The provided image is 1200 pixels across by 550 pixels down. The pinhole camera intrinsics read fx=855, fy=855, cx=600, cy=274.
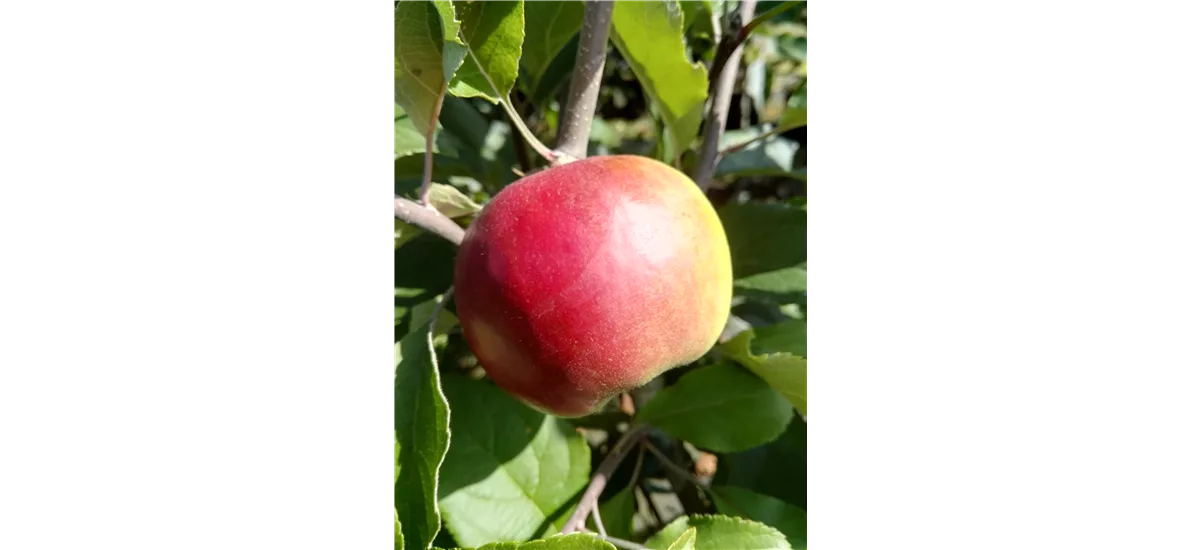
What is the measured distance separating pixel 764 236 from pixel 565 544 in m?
0.40

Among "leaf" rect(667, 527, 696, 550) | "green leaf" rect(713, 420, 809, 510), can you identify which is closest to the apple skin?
"leaf" rect(667, 527, 696, 550)

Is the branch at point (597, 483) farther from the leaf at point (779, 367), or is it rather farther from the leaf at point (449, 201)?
the leaf at point (449, 201)

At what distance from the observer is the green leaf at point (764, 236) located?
789 mm

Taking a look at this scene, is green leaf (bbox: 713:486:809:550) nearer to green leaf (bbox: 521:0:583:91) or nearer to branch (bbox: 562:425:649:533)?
branch (bbox: 562:425:649:533)

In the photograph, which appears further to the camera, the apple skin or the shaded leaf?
the shaded leaf

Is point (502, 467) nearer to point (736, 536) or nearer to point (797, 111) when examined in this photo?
point (736, 536)

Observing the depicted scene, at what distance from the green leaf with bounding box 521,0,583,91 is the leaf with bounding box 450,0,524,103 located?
0.15m

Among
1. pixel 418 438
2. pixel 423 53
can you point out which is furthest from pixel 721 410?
pixel 423 53

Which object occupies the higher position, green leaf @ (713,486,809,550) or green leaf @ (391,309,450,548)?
green leaf @ (391,309,450,548)

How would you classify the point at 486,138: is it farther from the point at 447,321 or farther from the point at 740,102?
the point at 740,102

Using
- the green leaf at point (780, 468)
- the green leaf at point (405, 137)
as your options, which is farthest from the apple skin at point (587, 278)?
the green leaf at point (780, 468)

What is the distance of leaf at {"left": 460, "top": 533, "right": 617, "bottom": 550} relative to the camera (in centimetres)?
49

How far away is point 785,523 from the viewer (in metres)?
0.74

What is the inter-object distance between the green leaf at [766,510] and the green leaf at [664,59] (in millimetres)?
333
